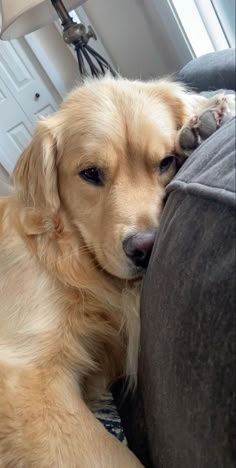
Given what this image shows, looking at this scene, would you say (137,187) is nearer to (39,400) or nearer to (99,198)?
(99,198)

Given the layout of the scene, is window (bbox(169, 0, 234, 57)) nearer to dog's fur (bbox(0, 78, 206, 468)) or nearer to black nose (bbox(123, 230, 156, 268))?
dog's fur (bbox(0, 78, 206, 468))

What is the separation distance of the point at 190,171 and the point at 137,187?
0.35 meters

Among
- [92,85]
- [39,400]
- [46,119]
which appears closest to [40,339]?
[39,400]

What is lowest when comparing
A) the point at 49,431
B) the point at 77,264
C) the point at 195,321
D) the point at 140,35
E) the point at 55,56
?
the point at 49,431

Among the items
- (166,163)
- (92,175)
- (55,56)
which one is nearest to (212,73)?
(166,163)

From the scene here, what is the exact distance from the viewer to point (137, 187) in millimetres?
1076

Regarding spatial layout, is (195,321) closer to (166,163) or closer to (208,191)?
(208,191)

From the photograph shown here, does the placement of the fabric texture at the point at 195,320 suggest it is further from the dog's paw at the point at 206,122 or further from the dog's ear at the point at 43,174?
the dog's ear at the point at 43,174

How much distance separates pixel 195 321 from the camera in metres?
0.54

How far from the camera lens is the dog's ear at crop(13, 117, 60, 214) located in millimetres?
1209

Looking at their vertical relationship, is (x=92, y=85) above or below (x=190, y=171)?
above

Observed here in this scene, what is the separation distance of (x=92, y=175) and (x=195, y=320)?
0.67 meters

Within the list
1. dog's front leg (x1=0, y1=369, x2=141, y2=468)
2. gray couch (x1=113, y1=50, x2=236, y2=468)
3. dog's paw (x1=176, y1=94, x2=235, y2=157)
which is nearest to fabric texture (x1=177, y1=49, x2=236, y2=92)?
dog's paw (x1=176, y1=94, x2=235, y2=157)

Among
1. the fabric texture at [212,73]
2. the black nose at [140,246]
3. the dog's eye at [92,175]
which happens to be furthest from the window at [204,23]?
the black nose at [140,246]
